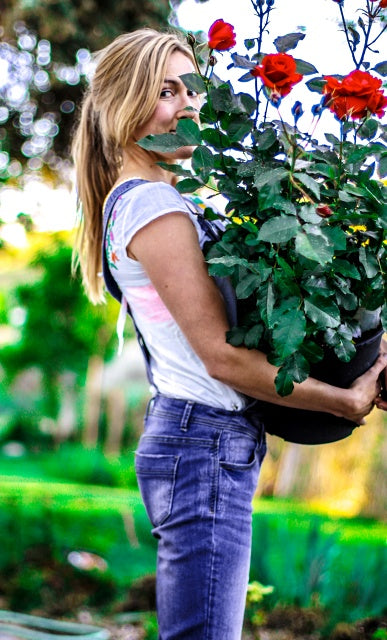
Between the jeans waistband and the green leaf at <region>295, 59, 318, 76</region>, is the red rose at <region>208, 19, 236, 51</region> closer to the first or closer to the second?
the green leaf at <region>295, 59, 318, 76</region>

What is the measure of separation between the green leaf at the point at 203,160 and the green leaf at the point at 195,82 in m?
0.12

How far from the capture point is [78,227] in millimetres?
2139

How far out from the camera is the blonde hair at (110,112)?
5.62ft

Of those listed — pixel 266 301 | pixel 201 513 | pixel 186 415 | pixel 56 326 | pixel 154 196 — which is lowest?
pixel 56 326

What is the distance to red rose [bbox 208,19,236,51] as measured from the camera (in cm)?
147

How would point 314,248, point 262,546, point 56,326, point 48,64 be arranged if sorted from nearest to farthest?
1. point 314,248
2. point 262,546
3. point 48,64
4. point 56,326

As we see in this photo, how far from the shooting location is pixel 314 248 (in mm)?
1268

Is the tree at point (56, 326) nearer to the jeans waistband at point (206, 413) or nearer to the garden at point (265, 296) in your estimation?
the garden at point (265, 296)

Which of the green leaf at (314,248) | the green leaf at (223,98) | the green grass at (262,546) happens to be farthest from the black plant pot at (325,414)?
the green grass at (262,546)

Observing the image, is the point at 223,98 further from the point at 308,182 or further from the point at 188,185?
the point at 308,182

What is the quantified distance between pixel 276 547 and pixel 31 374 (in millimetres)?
12268

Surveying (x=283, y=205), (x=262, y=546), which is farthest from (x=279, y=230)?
(x=262, y=546)

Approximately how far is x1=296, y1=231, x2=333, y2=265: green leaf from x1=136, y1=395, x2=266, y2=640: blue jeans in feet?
1.67

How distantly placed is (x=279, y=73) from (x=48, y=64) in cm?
391
